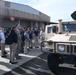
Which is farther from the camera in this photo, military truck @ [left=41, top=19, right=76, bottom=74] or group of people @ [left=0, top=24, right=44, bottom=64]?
group of people @ [left=0, top=24, right=44, bottom=64]

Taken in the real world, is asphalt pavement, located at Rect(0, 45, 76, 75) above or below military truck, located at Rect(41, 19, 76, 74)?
below

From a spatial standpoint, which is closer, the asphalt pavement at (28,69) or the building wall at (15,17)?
the asphalt pavement at (28,69)

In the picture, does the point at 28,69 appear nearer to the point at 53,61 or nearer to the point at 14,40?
the point at 14,40

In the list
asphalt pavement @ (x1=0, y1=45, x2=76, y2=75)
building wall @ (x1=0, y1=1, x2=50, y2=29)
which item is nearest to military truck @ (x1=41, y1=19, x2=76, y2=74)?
asphalt pavement @ (x1=0, y1=45, x2=76, y2=75)

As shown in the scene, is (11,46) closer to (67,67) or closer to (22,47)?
(67,67)

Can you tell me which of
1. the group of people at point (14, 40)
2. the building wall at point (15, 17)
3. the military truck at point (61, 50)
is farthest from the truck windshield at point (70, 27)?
the building wall at point (15, 17)

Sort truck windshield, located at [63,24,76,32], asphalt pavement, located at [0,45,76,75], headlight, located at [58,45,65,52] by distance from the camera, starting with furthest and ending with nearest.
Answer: truck windshield, located at [63,24,76,32]
asphalt pavement, located at [0,45,76,75]
headlight, located at [58,45,65,52]

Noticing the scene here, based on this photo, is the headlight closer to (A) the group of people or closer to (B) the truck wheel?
(B) the truck wheel

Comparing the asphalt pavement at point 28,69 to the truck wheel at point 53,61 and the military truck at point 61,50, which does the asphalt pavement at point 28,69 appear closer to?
the truck wheel at point 53,61

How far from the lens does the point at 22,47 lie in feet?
45.8

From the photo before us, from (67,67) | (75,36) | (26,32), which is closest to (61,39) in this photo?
(75,36)

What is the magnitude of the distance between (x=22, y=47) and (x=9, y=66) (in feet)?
14.3

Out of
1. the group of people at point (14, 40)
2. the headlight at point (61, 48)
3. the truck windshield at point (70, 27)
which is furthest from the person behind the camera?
the group of people at point (14, 40)

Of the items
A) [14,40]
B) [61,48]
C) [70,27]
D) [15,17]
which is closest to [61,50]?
[61,48]
